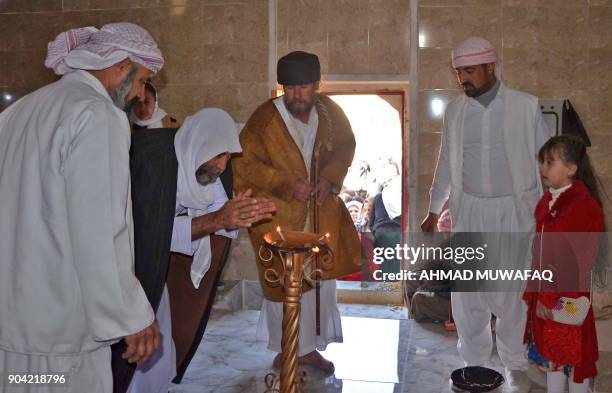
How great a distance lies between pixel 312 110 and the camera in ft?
18.3

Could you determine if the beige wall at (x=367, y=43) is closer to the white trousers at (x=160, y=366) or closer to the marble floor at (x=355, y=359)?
the marble floor at (x=355, y=359)

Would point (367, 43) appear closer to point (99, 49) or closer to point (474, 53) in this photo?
point (474, 53)

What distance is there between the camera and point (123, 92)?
286cm

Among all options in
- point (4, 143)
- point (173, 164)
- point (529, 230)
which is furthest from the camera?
point (529, 230)

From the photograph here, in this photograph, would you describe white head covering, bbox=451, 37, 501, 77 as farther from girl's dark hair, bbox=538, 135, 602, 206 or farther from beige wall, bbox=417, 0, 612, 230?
beige wall, bbox=417, 0, 612, 230

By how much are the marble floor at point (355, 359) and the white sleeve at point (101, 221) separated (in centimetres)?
257

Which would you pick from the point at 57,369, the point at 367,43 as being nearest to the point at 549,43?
the point at 367,43

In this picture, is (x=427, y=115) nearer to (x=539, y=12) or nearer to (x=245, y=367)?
(x=539, y=12)

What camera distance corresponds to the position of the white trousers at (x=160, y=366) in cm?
389

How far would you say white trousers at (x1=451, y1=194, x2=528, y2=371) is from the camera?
522 cm

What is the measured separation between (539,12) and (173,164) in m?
4.86

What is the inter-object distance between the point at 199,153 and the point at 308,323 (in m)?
1.96

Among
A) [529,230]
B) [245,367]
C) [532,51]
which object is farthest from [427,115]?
[245,367]

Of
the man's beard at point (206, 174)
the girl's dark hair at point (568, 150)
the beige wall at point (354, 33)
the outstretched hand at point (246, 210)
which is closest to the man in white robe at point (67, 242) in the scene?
the outstretched hand at point (246, 210)
